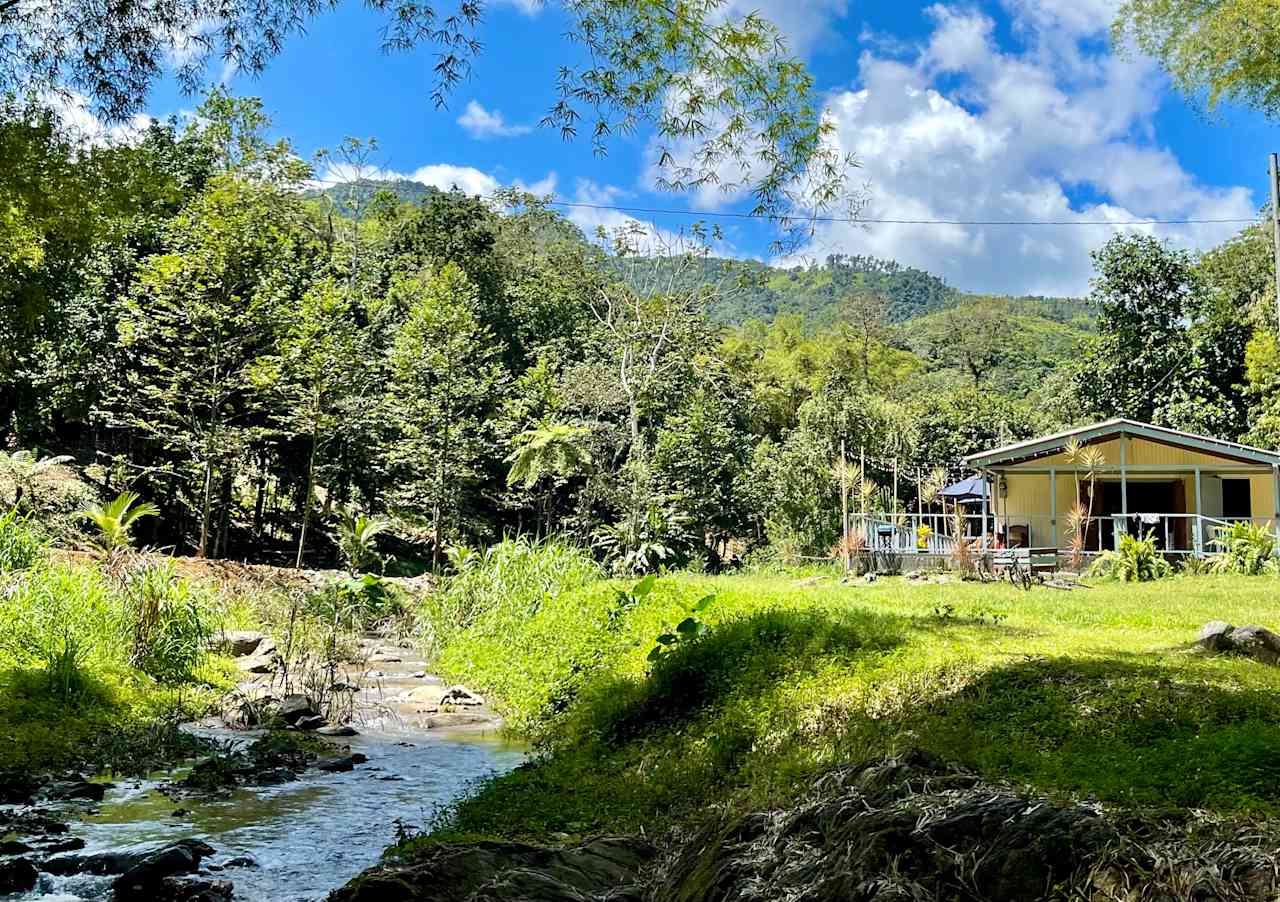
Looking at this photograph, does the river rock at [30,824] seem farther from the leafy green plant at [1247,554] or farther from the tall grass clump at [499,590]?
the leafy green plant at [1247,554]

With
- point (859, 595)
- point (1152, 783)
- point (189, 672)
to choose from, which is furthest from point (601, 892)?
point (859, 595)

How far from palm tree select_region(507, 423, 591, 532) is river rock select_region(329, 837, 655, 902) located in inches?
831

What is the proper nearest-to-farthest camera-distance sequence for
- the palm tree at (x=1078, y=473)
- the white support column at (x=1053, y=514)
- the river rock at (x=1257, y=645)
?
the river rock at (x=1257, y=645) → the palm tree at (x=1078, y=473) → the white support column at (x=1053, y=514)

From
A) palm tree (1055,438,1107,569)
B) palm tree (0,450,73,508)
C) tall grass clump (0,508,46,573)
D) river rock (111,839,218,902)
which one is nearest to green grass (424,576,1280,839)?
river rock (111,839,218,902)

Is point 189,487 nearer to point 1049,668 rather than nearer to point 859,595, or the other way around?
point 859,595

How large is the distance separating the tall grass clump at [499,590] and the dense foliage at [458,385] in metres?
5.44

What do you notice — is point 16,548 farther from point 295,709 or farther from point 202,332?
point 202,332

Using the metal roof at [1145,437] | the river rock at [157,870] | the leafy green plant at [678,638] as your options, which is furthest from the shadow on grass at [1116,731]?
the metal roof at [1145,437]

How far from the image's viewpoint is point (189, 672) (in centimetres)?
1084

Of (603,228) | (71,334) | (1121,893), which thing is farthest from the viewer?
(603,228)

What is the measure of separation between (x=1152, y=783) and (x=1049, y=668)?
8.48ft

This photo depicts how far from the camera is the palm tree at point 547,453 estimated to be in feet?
85.3

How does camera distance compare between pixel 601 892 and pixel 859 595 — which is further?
pixel 859 595

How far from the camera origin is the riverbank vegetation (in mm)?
5684
